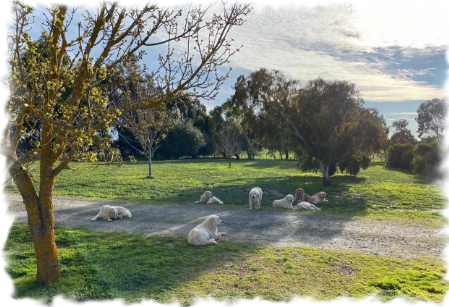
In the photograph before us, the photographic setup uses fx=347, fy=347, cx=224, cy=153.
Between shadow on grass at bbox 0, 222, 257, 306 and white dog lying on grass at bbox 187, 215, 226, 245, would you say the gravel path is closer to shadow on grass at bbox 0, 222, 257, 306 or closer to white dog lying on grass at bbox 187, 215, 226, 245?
white dog lying on grass at bbox 187, 215, 226, 245

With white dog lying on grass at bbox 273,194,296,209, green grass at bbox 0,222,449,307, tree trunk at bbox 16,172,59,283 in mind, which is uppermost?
tree trunk at bbox 16,172,59,283

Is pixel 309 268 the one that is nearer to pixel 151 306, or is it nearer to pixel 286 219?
pixel 151 306

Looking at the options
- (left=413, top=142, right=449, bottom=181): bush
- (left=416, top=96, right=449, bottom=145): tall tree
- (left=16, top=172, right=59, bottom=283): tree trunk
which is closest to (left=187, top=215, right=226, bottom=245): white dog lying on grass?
(left=16, top=172, right=59, bottom=283): tree trunk

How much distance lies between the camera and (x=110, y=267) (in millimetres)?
8055

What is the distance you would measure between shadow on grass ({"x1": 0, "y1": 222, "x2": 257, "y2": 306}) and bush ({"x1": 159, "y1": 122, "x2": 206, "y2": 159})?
50234 millimetres

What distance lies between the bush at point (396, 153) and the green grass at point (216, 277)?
2047 inches

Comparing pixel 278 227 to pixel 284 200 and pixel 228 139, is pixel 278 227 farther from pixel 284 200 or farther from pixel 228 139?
pixel 228 139

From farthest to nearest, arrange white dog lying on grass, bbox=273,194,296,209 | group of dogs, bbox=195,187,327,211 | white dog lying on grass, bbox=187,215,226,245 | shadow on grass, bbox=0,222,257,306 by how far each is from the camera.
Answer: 1. white dog lying on grass, bbox=273,194,296,209
2. group of dogs, bbox=195,187,327,211
3. white dog lying on grass, bbox=187,215,226,245
4. shadow on grass, bbox=0,222,257,306

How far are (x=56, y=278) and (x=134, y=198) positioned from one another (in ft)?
40.1

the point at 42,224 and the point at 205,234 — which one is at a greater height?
the point at 42,224

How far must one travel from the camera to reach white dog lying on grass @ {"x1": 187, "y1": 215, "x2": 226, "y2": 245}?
32.1 ft

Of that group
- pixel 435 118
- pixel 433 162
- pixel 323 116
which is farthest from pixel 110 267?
pixel 435 118

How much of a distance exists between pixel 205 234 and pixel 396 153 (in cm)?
5396

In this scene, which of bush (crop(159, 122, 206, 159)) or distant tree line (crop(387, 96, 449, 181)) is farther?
bush (crop(159, 122, 206, 159))
